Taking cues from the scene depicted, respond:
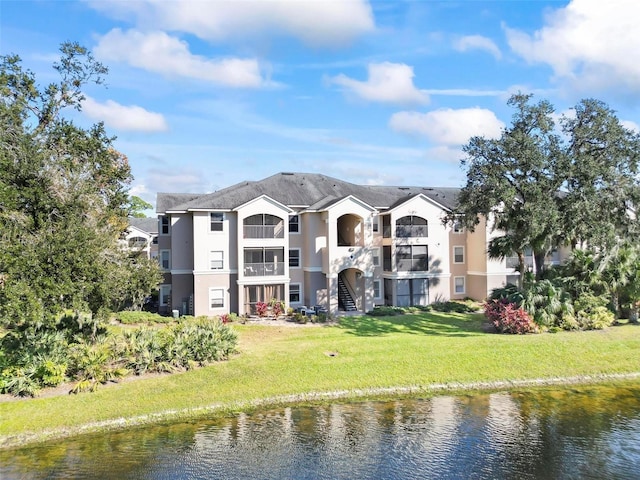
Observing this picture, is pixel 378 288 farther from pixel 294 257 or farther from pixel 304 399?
pixel 304 399

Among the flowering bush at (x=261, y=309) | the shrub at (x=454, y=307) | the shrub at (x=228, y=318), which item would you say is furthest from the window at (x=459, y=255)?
the shrub at (x=228, y=318)

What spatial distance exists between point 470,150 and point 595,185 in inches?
285

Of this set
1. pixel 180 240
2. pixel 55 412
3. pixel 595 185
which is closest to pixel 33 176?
Result: pixel 55 412

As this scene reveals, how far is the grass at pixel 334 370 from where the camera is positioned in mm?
17000

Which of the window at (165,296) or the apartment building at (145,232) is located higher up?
the apartment building at (145,232)

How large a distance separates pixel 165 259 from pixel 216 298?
6.23m

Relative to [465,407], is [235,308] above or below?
above

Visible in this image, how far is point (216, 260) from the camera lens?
34594 millimetres

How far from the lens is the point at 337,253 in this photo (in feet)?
116

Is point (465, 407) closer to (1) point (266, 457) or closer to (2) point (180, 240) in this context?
(1) point (266, 457)

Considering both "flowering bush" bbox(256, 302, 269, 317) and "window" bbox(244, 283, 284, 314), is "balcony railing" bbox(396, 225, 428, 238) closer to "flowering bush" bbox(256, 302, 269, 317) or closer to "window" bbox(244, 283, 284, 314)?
"window" bbox(244, 283, 284, 314)

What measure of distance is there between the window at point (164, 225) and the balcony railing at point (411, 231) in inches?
711

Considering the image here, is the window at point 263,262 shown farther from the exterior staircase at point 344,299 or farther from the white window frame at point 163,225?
the white window frame at point 163,225

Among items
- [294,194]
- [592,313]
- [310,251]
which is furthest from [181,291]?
[592,313]
